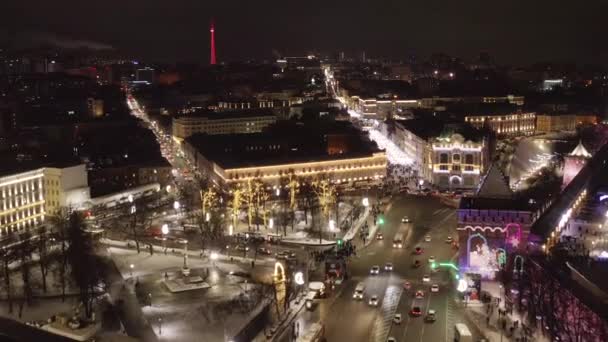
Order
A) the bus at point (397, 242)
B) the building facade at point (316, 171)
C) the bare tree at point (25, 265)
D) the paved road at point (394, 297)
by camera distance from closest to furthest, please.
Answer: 1. the paved road at point (394, 297)
2. the bare tree at point (25, 265)
3. the bus at point (397, 242)
4. the building facade at point (316, 171)

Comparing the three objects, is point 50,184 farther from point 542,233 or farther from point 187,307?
point 542,233

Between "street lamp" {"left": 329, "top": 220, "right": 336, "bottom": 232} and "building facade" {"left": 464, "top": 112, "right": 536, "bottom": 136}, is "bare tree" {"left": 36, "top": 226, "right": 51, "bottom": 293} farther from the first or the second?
"building facade" {"left": 464, "top": 112, "right": 536, "bottom": 136}

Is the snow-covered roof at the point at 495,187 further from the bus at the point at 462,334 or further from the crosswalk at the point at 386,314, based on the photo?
the bus at the point at 462,334

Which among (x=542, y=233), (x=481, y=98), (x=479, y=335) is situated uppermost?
(x=481, y=98)

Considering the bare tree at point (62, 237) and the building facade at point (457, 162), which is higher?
the building facade at point (457, 162)

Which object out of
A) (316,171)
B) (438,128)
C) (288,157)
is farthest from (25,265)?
(438,128)

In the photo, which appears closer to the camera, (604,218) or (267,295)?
(267,295)

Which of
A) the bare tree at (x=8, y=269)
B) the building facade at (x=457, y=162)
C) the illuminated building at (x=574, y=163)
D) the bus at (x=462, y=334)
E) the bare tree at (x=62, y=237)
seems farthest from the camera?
the building facade at (x=457, y=162)

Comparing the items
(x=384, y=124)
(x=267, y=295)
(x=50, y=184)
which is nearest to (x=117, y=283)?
(x=267, y=295)

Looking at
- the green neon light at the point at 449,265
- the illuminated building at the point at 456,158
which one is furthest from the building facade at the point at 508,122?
the green neon light at the point at 449,265
